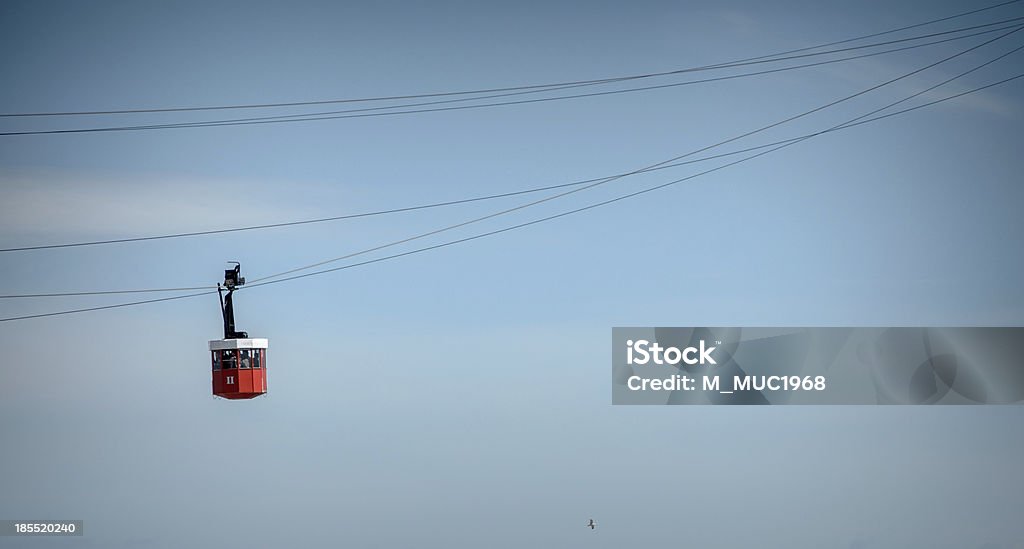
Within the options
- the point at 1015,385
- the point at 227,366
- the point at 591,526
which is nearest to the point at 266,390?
the point at 227,366

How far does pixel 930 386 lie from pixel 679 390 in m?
13.7

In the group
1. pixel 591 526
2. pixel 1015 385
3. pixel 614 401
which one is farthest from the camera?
pixel 591 526

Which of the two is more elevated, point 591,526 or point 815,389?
point 815,389

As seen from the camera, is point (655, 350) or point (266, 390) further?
point (655, 350)

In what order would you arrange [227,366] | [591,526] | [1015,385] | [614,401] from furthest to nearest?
[591,526] → [1015,385] → [614,401] → [227,366]

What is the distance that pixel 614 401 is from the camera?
193 feet

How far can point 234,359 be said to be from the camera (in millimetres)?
47250

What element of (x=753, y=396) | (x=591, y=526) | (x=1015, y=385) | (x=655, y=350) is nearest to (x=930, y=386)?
(x=1015, y=385)

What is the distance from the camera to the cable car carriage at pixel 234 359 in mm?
47250

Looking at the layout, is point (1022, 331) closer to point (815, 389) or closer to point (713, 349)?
point (815, 389)

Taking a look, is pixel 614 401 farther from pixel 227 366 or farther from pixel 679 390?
pixel 227 366

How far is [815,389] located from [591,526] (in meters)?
19.2

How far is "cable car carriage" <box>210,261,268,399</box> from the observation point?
47.2m

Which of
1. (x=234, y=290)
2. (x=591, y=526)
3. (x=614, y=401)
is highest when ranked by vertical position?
(x=234, y=290)
